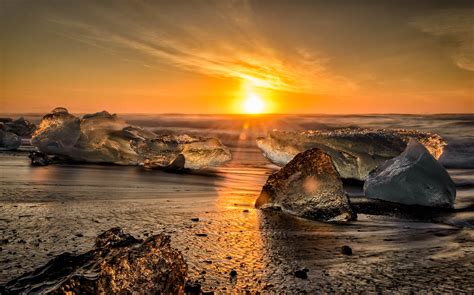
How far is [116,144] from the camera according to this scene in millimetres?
8133

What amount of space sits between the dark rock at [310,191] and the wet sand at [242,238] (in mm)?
167

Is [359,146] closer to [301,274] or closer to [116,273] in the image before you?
[301,274]

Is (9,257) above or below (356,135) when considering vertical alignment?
below

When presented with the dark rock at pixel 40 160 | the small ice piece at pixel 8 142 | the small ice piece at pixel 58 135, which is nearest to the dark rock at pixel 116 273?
the dark rock at pixel 40 160

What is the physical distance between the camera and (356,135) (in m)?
6.38

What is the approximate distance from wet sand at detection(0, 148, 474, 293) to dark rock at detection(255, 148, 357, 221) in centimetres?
17

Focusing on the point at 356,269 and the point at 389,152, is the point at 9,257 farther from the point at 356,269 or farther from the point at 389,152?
the point at 389,152

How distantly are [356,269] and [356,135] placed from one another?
4491 mm

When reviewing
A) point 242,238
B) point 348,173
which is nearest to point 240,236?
point 242,238

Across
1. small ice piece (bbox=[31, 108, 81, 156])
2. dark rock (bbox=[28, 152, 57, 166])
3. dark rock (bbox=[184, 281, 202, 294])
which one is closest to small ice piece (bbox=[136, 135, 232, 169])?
small ice piece (bbox=[31, 108, 81, 156])

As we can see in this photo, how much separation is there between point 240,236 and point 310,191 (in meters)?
1.18

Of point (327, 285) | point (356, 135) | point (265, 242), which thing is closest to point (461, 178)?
point (356, 135)

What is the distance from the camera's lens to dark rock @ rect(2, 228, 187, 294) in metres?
1.49

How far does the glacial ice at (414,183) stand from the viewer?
434 centimetres
